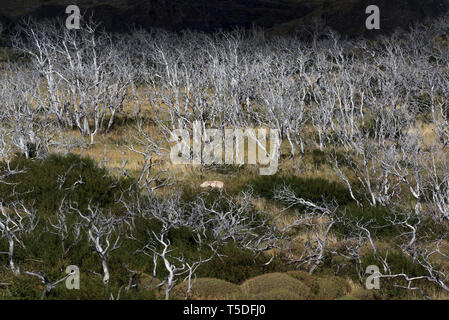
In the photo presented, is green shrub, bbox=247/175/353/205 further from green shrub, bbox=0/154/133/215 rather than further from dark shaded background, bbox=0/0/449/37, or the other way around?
dark shaded background, bbox=0/0/449/37

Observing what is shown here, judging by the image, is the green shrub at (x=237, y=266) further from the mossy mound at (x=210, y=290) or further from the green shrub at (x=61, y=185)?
the green shrub at (x=61, y=185)

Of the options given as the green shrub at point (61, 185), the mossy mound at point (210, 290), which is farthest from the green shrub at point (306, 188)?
the mossy mound at point (210, 290)

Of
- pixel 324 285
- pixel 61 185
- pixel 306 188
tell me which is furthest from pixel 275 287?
pixel 61 185

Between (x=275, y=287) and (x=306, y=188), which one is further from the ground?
(x=306, y=188)

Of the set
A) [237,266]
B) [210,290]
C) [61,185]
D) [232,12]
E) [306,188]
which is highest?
[232,12]

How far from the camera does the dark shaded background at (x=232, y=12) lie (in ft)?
233

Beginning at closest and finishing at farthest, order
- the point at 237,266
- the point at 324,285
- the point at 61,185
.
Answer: the point at 324,285, the point at 237,266, the point at 61,185

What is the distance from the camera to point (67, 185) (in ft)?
28.5

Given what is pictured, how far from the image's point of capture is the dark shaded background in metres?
71.1

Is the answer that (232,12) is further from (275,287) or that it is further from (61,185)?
(275,287)

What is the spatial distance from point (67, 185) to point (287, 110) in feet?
22.0

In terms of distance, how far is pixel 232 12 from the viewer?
387ft

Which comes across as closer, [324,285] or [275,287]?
[275,287]

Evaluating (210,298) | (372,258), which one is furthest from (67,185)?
(372,258)
